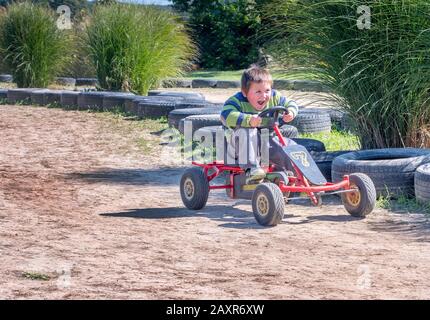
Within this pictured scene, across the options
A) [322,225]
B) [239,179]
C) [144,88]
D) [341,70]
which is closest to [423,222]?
[322,225]

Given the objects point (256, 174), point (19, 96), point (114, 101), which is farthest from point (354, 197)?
point (19, 96)

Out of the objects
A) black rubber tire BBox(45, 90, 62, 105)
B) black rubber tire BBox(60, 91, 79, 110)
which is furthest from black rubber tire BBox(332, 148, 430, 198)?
black rubber tire BBox(45, 90, 62, 105)

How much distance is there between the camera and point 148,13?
15.5m

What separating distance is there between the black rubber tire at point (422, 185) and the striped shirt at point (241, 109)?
2.94 ft

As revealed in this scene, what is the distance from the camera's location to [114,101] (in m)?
13.8

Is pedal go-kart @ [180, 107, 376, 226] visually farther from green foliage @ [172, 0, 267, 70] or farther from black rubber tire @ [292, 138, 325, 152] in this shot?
green foliage @ [172, 0, 267, 70]

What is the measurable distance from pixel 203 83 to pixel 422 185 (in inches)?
563

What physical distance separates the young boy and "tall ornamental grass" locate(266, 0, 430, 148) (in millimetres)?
849

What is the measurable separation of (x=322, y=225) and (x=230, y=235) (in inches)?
25.1

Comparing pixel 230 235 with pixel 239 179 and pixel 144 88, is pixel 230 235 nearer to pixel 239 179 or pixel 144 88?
pixel 239 179

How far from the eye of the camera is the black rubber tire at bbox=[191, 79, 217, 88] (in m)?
20.4

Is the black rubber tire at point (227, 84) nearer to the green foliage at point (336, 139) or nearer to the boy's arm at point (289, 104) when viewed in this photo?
the green foliage at point (336, 139)

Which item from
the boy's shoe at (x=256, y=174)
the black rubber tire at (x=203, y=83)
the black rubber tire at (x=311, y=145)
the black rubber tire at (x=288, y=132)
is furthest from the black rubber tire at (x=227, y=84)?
the boy's shoe at (x=256, y=174)

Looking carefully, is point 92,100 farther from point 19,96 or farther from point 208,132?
point 208,132
